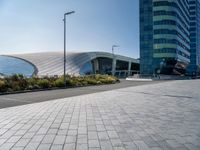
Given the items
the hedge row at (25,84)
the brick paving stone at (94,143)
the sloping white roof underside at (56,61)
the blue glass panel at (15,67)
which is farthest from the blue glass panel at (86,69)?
the brick paving stone at (94,143)

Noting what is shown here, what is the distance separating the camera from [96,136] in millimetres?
6473

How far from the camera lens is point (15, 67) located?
62.6 meters

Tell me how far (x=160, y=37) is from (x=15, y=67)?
141 feet

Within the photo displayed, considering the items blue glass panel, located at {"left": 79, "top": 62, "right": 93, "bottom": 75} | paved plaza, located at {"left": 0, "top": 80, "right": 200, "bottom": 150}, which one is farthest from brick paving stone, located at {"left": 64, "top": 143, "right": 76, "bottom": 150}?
blue glass panel, located at {"left": 79, "top": 62, "right": 93, "bottom": 75}

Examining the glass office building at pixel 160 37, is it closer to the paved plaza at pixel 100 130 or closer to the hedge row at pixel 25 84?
the hedge row at pixel 25 84

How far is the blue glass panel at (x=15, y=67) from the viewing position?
5878 cm

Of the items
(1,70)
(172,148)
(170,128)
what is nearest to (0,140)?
(172,148)

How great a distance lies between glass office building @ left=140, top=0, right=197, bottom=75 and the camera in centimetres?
7625

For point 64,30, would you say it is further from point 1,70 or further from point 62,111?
point 1,70

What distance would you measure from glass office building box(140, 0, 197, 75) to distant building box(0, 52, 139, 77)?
705 inches

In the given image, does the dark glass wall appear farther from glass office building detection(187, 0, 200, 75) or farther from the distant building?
glass office building detection(187, 0, 200, 75)

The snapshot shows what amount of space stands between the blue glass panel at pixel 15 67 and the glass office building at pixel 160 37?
36.8 metres

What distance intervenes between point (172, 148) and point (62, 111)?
5638 millimetres

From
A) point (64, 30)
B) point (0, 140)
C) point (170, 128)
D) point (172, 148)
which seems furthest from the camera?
point (64, 30)
